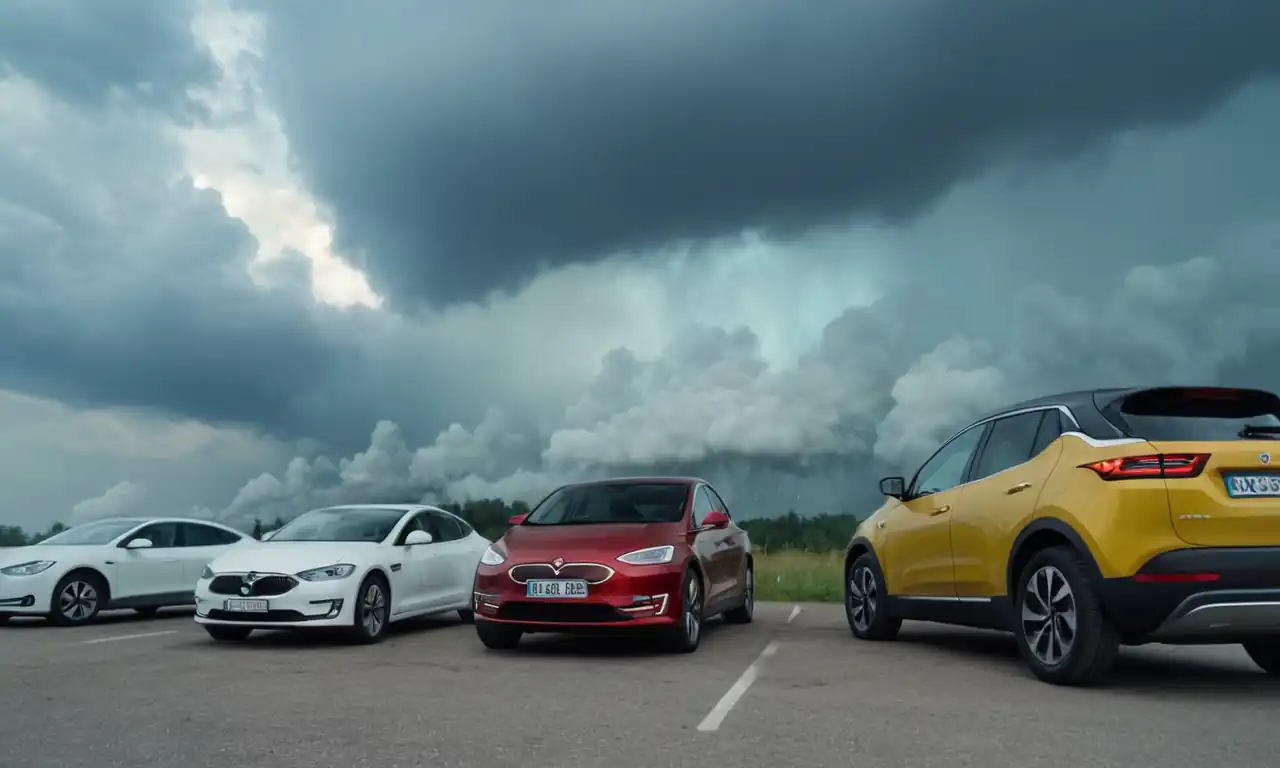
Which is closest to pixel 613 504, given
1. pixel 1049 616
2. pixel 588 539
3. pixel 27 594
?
pixel 588 539

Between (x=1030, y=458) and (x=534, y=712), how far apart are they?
13.3ft

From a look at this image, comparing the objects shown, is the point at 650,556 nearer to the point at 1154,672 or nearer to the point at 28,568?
the point at 1154,672

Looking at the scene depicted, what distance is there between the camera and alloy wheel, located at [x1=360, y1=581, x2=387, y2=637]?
1149 cm

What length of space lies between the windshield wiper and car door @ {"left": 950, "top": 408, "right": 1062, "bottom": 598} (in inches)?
45.2

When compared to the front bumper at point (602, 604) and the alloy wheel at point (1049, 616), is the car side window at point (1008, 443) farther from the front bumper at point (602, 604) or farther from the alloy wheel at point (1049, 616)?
the front bumper at point (602, 604)

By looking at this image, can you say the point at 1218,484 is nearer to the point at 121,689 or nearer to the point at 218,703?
the point at 218,703

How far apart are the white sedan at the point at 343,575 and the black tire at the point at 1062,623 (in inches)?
A: 250

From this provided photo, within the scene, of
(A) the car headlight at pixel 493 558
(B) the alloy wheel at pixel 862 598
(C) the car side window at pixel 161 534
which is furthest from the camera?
(C) the car side window at pixel 161 534

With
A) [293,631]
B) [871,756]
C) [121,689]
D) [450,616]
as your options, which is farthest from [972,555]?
[450,616]

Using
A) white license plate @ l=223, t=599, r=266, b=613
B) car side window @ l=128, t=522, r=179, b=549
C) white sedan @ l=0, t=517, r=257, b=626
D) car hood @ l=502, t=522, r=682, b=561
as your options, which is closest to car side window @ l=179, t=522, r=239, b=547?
white sedan @ l=0, t=517, r=257, b=626

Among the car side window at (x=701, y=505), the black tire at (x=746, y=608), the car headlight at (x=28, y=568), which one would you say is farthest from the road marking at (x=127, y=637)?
the black tire at (x=746, y=608)

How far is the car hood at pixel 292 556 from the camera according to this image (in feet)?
37.0

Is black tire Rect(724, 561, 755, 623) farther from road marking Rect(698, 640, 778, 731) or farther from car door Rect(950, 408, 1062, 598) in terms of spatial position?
car door Rect(950, 408, 1062, 598)

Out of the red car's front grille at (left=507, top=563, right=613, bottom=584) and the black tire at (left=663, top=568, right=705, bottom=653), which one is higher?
the red car's front grille at (left=507, top=563, right=613, bottom=584)
